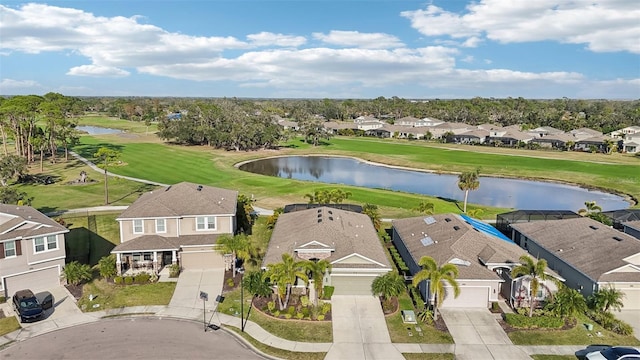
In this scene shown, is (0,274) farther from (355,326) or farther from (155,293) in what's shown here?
(355,326)

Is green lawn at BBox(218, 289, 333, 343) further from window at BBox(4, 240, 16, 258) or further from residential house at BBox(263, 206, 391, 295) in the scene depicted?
window at BBox(4, 240, 16, 258)

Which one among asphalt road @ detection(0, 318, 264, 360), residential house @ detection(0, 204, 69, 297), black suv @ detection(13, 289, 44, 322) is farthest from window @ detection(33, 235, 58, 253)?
asphalt road @ detection(0, 318, 264, 360)

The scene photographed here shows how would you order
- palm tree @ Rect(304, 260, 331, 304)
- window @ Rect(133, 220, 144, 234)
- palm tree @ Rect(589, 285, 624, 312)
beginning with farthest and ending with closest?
window @ Rect(133, 220, 144, 234)
palm tree @ Rect(589, 285, 624, 312)
palm tree @ Rect(304, 260, 331, 304)

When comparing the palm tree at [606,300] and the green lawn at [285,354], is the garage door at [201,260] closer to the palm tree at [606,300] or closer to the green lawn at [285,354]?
the green lawn at [285,354]

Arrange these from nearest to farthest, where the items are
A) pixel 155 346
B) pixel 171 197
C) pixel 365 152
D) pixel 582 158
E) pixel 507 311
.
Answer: pixel 155 346 → pixel 507 311 → pixel 171 197 → pixel 582 158 → pixel 365 152

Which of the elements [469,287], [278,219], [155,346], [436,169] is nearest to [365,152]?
[436,169]

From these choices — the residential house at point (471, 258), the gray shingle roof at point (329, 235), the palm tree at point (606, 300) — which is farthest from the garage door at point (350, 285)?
the palm tree at point (606, 300)
